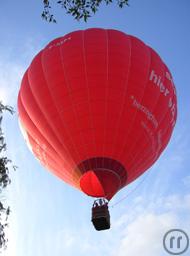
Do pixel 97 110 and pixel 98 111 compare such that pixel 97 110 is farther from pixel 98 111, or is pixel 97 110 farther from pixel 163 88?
pixel 163 88

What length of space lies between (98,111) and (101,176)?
8.77 ft

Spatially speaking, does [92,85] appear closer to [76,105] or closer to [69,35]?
[76,105]

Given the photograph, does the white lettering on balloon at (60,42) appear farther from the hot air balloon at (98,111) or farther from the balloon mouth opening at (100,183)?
the balloon mouth opening at (100,183)

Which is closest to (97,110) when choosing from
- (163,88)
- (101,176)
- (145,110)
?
(145,110)

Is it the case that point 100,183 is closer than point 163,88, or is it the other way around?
point 100,183

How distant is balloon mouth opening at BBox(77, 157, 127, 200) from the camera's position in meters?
18.2

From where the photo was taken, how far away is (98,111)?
18.4m

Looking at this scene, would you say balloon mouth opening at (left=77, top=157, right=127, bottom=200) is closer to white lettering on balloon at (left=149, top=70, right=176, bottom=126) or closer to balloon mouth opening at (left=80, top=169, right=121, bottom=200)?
balloon mouth opening at (left=80, top=169, right=121, bottom=200)

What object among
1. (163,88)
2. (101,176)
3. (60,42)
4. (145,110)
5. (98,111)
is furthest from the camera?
(60,42)

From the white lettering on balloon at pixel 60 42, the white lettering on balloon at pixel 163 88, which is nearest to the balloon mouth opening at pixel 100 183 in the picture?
the white lettering on balloon at pixel 163 88

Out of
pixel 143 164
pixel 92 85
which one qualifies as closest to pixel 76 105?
pixel 92 85

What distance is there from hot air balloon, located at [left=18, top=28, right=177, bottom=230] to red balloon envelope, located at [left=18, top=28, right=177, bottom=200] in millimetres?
41

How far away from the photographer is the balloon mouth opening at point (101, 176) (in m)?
18.2

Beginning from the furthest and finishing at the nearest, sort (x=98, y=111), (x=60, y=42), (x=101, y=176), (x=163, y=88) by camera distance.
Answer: (x=60, y=42) < (x=163, y=88) < (x=98, y=111) < (x=101, y=176)
